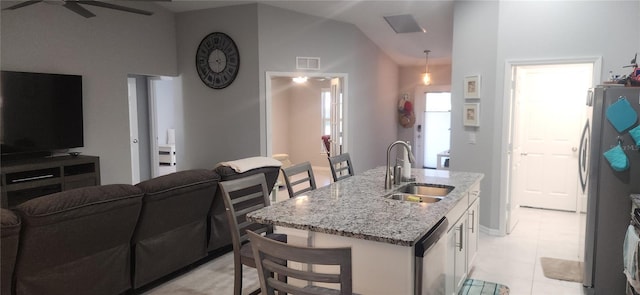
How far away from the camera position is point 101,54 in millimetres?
5734

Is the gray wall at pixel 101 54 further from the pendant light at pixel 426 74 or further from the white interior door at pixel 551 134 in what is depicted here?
the white interior door at pixel 551 134

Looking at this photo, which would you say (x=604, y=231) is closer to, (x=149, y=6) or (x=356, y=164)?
Result: (x=356, y=164)

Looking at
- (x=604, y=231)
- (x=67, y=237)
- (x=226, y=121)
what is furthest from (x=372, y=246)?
(x=226, y=121)

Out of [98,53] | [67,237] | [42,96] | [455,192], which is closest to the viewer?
[67,237]

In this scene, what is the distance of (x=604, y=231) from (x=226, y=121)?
479 cm

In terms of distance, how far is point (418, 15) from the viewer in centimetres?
598

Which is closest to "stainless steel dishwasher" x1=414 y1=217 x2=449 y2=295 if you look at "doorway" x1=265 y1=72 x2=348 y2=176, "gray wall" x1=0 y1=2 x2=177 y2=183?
"gray wall" x1=0 y1=2 x2=177 y2=183

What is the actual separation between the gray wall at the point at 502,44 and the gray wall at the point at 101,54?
14.2 feet

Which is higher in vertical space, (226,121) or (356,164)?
(226,121)

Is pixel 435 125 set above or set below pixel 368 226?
above

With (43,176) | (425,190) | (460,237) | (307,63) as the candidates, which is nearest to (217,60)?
(307,63)

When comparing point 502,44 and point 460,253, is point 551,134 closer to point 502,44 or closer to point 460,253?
point 502,44

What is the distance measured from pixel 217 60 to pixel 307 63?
1.32m

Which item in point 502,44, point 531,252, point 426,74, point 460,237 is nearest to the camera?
point 460,237
